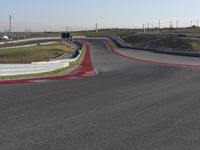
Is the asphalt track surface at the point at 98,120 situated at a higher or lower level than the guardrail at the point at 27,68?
lower

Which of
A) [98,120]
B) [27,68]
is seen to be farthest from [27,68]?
[98,120]

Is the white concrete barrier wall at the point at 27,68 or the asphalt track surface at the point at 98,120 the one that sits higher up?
the white concrete barrier wall at the point at 27,68

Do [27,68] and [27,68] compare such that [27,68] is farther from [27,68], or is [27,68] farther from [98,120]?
[98,120]

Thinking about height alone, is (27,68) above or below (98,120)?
above

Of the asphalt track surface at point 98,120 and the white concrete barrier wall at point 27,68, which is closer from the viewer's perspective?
the asphalt track surface at point 98,120

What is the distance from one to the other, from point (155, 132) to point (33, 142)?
2.26 meters

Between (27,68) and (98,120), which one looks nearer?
(98,120)

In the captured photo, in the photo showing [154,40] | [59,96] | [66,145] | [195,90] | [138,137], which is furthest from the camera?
[154,40]

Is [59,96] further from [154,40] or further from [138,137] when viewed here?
[154,40]

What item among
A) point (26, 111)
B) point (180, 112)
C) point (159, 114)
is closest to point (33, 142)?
point (26, 111)

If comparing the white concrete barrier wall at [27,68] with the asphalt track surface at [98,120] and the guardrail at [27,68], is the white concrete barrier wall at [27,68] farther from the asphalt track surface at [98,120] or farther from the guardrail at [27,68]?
the asphalt track surface at [98,120]

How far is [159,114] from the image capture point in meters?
9.18

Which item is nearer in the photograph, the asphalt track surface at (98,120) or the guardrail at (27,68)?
the asphalt track surface at (98,120)

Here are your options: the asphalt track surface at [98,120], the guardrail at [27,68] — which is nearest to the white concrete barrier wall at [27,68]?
the guardrail at [27,68]
